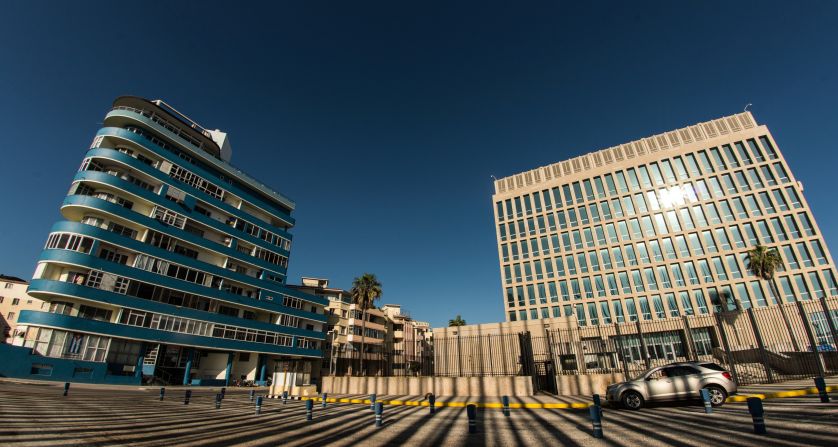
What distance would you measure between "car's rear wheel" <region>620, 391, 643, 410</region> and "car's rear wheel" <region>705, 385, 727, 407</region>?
2136 mm

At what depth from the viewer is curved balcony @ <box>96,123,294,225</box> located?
36.7 meters

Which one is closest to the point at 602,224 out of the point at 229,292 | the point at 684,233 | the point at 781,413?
the point at 684,233

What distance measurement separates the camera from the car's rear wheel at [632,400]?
1262 cm

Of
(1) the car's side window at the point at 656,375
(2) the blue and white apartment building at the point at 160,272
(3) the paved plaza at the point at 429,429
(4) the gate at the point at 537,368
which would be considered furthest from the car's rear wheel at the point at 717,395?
(2) the blue and white apartment building at the point at 160,272

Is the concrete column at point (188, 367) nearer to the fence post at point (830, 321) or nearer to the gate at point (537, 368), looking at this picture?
the gate at point (537, 368)

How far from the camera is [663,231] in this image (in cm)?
4891

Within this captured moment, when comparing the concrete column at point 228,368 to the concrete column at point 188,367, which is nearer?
the concrete column at point 188,367

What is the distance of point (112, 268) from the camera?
32438 millimetres

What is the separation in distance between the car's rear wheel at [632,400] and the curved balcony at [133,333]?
39.9m

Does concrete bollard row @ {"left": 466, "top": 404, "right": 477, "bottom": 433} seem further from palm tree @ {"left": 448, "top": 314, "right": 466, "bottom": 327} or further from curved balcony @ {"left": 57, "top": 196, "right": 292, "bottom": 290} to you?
palm tree @ {"left": 448, "top": 314, "right": 466, "bottom": 327}

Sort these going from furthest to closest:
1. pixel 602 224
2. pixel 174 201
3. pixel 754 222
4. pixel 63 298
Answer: pixel 602 224
pixel 754 222
pixel 174 201
pixel 63 298

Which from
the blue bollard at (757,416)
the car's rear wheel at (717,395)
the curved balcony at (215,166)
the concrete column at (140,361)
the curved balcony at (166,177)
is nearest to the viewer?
the blue bollard at (757,416)

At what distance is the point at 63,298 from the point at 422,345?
3220 cm

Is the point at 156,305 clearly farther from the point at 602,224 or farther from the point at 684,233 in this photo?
the point at 684,233
